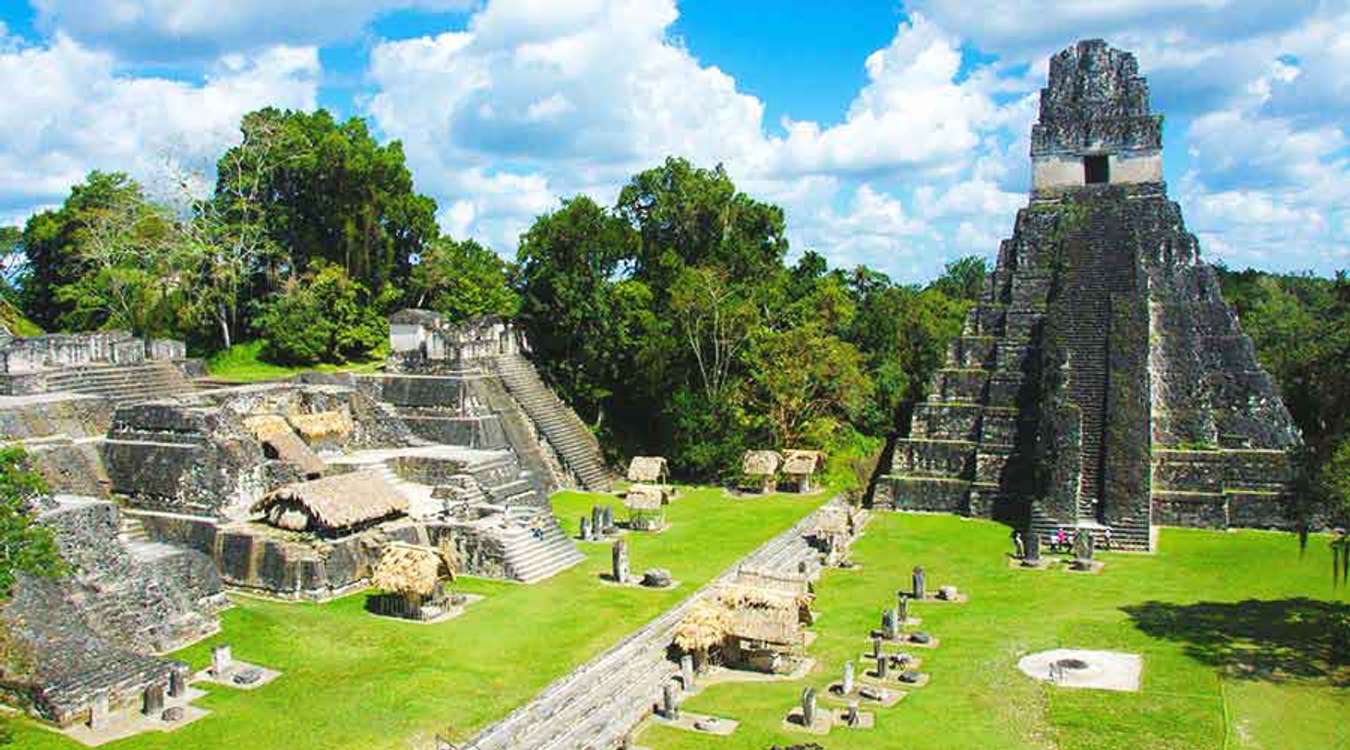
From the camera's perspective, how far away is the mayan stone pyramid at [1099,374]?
26672 mm

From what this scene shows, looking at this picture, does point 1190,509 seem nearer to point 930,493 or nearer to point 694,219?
point 930,493

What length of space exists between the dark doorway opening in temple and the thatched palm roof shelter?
935 inches

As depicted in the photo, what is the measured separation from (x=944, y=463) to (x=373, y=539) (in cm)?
1600

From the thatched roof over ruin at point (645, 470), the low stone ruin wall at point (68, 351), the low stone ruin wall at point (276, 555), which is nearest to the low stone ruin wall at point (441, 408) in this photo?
the thatched roof over ruin at point (645, 470)

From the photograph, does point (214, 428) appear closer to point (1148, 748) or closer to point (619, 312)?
point (619, 312)

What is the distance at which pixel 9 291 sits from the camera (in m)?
47.4

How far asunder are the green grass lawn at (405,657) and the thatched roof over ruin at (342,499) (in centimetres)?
168

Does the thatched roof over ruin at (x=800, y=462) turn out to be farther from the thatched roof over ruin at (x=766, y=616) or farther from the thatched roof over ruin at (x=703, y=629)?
the thatched roof over ruin at (x=703, y=629)

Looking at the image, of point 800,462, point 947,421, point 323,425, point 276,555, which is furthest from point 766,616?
point 947,421

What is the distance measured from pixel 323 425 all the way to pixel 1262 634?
68.6 feet

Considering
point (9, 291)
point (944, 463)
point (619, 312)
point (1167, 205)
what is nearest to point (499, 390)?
point (619, 312)

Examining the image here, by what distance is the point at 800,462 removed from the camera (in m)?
31.7

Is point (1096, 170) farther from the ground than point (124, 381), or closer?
farther from the ground

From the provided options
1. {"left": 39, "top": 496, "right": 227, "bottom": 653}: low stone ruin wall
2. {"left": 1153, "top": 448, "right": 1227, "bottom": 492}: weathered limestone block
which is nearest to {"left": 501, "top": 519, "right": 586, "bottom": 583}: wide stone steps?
{"left": 39, "top": 496, "right": 227, "bottom": 653}: low stone ruin wall
